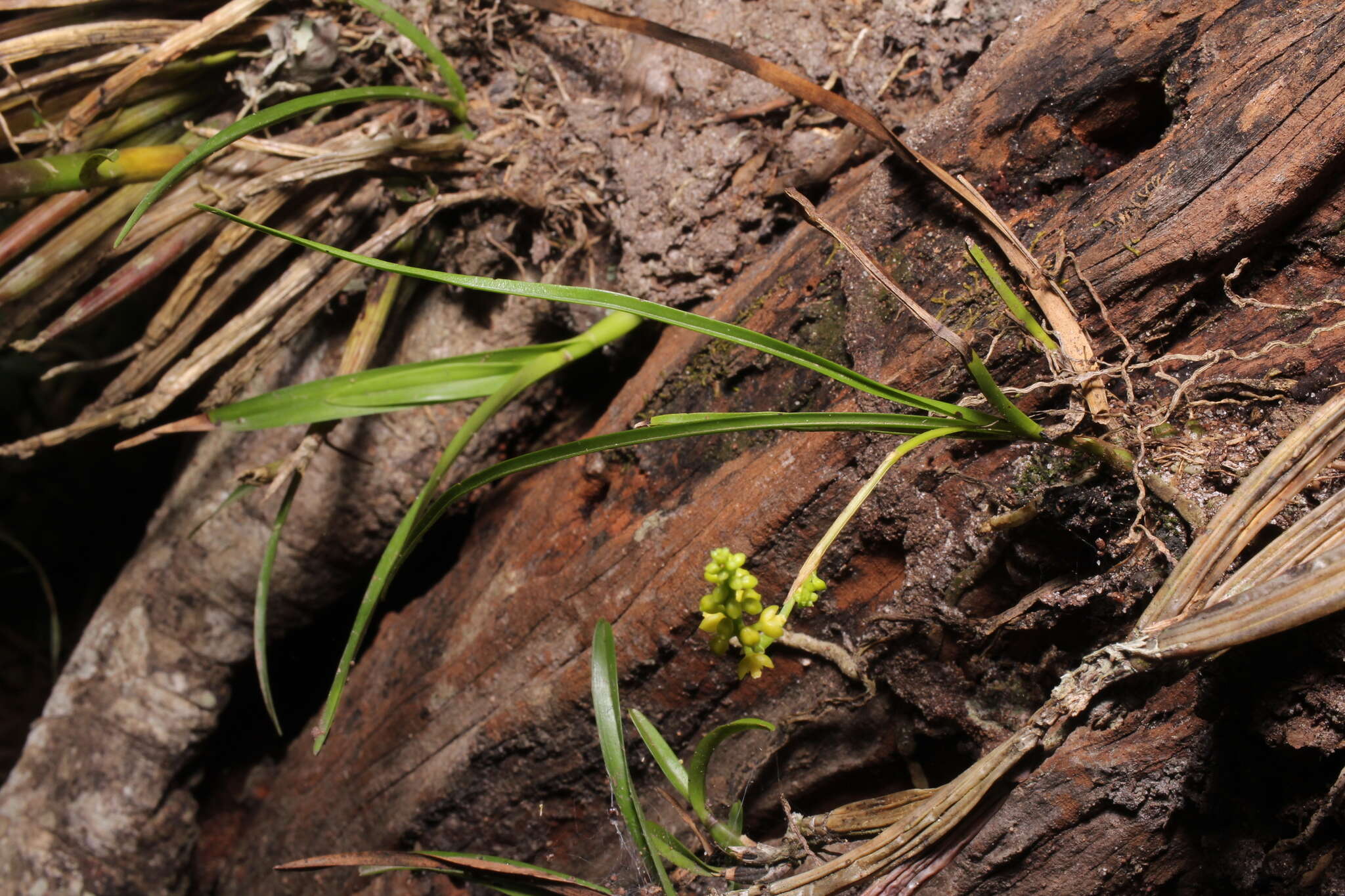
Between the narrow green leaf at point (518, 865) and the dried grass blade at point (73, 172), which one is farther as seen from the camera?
the dried grass blade at point (73, 172)

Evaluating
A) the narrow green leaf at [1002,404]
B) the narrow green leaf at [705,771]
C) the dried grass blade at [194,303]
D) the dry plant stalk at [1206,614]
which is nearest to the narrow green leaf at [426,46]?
the dried grass blade at [194,303]

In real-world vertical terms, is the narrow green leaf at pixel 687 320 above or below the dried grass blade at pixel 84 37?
below

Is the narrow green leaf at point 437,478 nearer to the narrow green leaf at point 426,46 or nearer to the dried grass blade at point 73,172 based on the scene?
the narrow green leaf at point 426,46

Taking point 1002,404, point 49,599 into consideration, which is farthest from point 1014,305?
point 49,599

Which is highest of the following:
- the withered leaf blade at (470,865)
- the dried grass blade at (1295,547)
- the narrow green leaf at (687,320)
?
the narrow green leaf at (687,320)

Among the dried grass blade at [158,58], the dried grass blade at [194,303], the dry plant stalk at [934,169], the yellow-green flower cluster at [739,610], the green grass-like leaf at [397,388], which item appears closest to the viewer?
the yellow-green flower cluster at [739,610]

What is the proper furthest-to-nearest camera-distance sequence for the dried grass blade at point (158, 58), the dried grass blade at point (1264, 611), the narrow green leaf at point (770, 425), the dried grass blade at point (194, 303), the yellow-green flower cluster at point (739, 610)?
the dried grass blade at point (194, 303) < the dried grass blade at point (158, 58) < the narrow green leaf at point (770, 425) < the yellow-green flower cluster at point (739, 610) < the dried grass blade at point (1264, 611)
